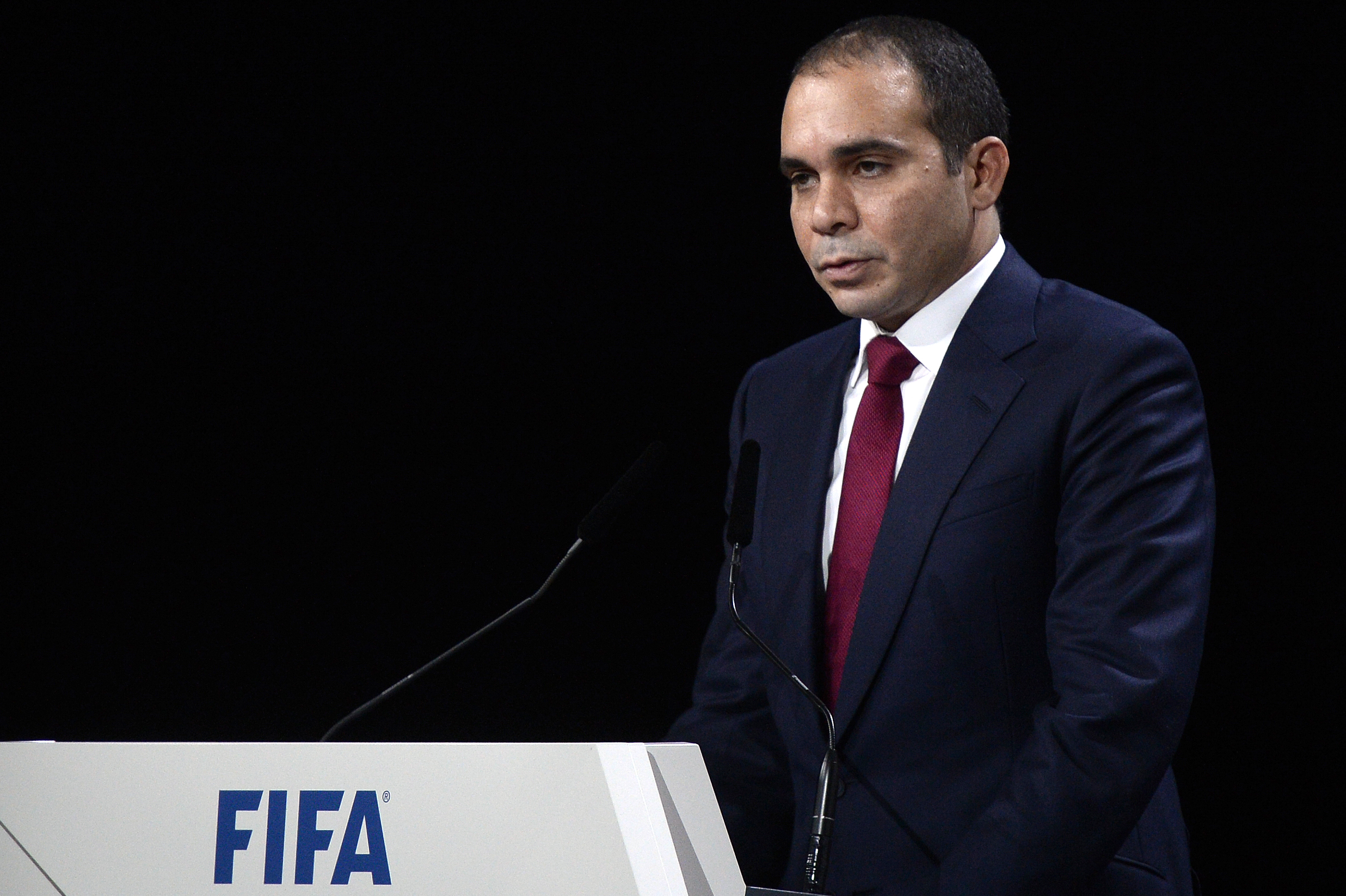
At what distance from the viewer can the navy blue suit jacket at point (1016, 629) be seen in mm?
1323

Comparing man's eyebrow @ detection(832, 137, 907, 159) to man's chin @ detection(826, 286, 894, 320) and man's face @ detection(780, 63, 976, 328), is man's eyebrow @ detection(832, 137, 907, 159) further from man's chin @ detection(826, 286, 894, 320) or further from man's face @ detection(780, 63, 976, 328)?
man's chin @ detection(826, 286, 894, 320)

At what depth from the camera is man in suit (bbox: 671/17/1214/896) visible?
4.42ft

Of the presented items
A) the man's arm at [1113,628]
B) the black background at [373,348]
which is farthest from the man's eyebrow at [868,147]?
the black background at [373,348]

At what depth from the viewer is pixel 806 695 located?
133 centimetres

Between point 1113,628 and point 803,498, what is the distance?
45cm

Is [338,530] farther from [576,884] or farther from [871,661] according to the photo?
[576,884]

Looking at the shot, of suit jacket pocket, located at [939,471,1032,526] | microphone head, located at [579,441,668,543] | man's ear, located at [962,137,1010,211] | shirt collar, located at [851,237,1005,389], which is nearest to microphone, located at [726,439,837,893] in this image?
microphone head, located at [579,441,668,543]

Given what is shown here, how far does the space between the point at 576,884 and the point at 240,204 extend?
218 cm

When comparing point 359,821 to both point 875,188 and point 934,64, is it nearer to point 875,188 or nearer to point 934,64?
point 875,188

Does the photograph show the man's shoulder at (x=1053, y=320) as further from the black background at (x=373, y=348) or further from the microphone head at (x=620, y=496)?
the black background at (x=373, y=348)

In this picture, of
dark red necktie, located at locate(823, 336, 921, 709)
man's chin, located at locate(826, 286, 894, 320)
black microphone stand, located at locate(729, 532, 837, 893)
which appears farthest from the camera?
man's chin, located at locate(826, 286, 894, 320)

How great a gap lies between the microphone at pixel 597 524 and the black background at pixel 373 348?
1.26 metres

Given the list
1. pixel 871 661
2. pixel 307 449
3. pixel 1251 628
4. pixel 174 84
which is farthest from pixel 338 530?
pixel 1251 628

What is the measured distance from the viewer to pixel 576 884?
1.10 m
